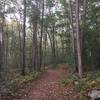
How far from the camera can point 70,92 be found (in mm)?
10211

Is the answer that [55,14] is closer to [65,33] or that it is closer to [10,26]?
[65,33]

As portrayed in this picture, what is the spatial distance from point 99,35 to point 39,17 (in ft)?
27.0

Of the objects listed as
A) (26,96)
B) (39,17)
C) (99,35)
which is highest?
(39,17)

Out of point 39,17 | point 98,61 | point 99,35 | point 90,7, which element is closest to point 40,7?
point 39,17

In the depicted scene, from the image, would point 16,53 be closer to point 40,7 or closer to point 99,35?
point 40,7

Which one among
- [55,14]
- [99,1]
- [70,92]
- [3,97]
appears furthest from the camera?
[55,14]

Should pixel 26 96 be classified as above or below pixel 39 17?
below

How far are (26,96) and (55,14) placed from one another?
2487cm

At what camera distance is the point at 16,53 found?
41438mm

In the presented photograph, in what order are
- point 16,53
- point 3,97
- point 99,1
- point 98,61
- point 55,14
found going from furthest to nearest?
point 16,53
point 55,14
point 98,61
point 99,1
point 3,97

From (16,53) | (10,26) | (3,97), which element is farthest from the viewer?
(10,26)

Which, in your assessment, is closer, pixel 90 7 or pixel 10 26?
pixel 90 7

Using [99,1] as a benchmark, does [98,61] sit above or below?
below

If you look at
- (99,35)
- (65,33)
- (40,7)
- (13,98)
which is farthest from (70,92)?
(65,33)
